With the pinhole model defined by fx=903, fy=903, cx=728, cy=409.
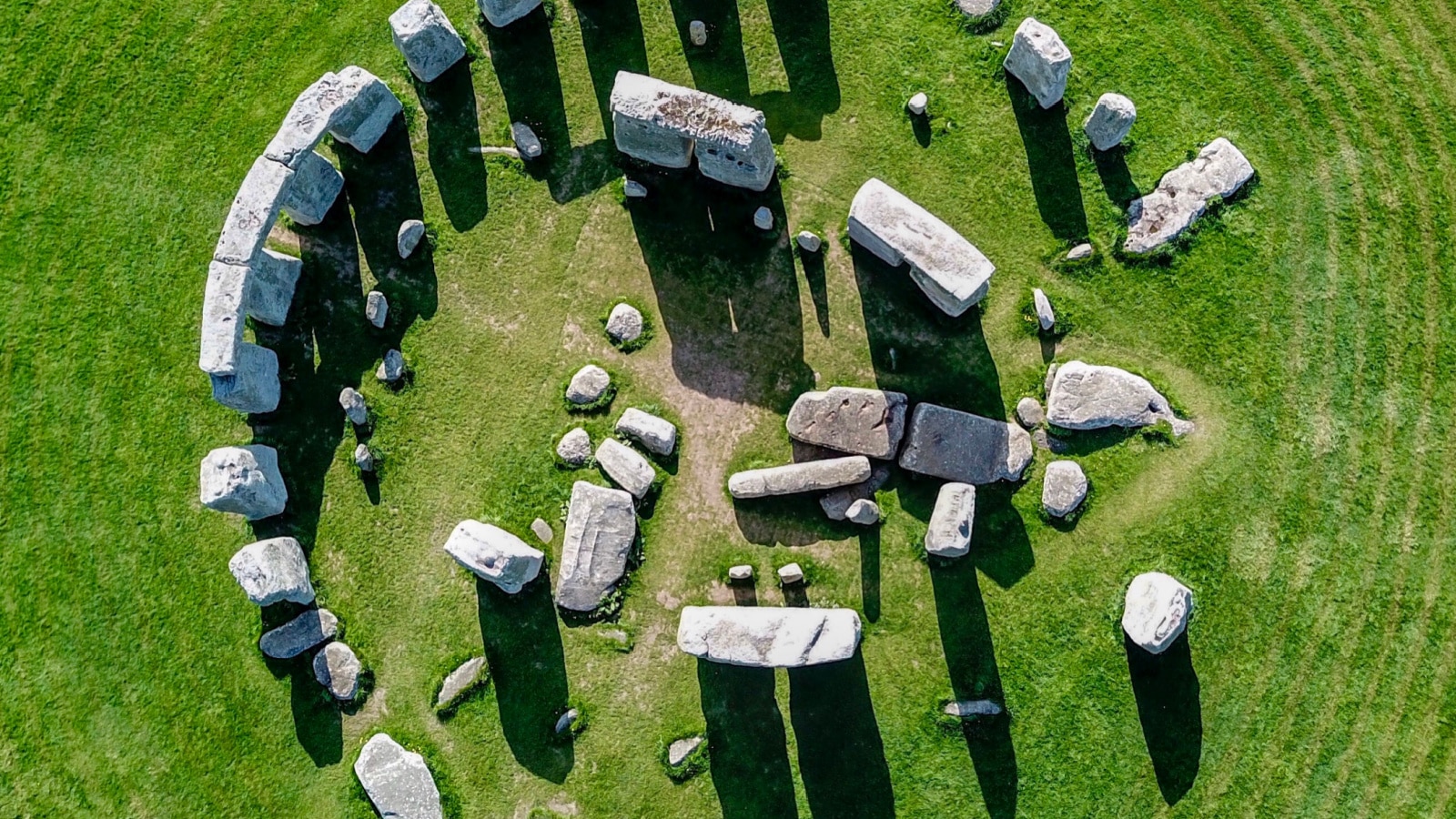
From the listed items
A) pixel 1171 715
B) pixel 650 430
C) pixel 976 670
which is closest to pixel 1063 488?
pixel 976 670

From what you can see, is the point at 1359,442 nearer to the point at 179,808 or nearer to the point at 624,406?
the point at 624,406

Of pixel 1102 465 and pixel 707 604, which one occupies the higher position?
pixel 1102 465

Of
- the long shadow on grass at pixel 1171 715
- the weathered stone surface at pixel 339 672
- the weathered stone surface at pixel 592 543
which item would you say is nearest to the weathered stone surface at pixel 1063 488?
the long shadow on grass at pixel 1171 715

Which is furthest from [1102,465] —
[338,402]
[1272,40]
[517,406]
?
[338,402]

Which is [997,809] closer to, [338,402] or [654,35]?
[338,402]

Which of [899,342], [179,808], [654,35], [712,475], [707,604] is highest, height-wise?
[654,35]

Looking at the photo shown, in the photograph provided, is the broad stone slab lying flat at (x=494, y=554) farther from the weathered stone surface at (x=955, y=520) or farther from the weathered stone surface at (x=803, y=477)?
the weathered stone surface at (x=955, y=520)
